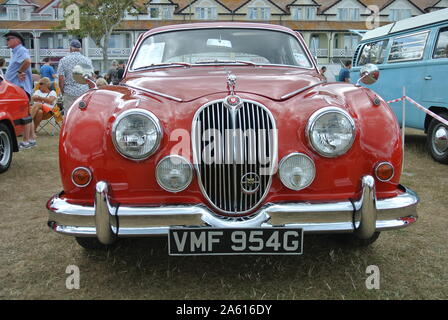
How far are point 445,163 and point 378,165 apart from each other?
443 centimetres

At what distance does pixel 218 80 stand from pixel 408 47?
5739 millimetres

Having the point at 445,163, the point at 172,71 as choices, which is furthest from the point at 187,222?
the point at 445,163

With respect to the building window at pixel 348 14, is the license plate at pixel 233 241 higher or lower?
lower

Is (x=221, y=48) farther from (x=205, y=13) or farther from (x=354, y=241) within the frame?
(x=205, y=13)

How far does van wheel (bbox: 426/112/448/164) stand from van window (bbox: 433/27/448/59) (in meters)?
0.89

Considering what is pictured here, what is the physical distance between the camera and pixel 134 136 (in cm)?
227

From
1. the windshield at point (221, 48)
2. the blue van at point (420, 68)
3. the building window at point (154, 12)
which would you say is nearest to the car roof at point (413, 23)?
the blue van at point (420, 68)

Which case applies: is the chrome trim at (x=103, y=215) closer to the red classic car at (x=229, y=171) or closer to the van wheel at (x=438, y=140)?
the red classic car at (x=229, y=171)

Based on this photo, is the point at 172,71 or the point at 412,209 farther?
the point at 172,71

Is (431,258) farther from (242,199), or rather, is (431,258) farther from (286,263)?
(242,199)

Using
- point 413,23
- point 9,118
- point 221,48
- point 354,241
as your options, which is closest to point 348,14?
point 413,23

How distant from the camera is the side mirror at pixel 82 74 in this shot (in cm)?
311

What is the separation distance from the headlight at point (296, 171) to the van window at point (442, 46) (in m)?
5.08

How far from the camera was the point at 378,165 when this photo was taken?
7.84 ft
